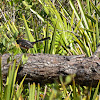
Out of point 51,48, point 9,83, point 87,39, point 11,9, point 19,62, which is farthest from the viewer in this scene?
point 11,9

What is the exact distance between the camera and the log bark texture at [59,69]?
1.15m

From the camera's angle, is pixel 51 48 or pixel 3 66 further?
pixel 51 48

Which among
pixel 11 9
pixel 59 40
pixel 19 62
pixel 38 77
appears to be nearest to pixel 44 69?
pixel 38 77

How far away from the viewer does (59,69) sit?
3.83ft

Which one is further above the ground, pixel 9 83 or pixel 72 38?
pixel 72 38

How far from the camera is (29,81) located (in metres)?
1.20

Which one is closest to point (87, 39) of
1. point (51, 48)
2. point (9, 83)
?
point (51, 48)

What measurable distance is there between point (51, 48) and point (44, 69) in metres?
0.33

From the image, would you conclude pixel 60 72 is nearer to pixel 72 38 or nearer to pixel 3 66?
pixel 3 66

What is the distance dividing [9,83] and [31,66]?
31 cm

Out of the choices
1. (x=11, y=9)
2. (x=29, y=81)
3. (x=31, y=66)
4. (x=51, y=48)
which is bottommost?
(x=29, y=81)

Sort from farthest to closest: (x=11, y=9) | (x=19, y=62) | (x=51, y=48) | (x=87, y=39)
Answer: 1. (x=11, y=9)
2. (x=87, y=39)
3. (x=51, y=48)
4. (x=19, y=62)

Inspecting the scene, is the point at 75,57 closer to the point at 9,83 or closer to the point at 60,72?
the point at 60,72

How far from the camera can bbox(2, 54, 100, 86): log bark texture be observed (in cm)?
115
